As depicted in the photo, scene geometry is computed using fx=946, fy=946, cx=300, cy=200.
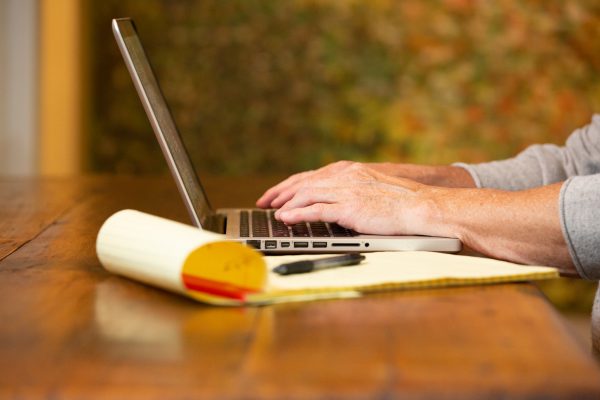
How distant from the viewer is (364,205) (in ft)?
3.95

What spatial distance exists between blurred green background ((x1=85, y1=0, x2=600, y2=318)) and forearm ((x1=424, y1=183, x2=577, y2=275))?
2.64 meters

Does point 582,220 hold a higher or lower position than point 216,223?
higher

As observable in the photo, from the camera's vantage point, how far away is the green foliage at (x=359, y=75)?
3746mm

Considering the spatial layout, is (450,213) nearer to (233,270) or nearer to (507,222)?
(507,222)

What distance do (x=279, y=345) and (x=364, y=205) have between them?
480 mm

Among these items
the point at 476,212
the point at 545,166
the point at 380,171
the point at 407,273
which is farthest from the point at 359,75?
the point at 407,273

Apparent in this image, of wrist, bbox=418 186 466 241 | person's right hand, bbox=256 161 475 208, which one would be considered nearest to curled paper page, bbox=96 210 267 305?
wrist, bbox=418 186 466 241

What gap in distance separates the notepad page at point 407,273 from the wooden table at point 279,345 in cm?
2

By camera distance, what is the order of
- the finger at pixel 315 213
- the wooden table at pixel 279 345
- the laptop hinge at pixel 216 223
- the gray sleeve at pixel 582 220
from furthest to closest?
1. the laptop hinge at pixel 216 223
2. the finger at pixel 315 213
3. the gray sleeve at pixel 582 220
4. the wooden table at pixel 279 345

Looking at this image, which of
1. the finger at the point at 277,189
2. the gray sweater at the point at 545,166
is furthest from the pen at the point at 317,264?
the gray sweater at the point at 545,166

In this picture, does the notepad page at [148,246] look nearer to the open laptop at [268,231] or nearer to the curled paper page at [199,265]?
the curled paper page at [199,265]

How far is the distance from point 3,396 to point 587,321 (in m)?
3.42

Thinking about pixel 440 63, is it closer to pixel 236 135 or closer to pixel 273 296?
pixel 236 135

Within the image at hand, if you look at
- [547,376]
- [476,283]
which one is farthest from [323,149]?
[547,376]
